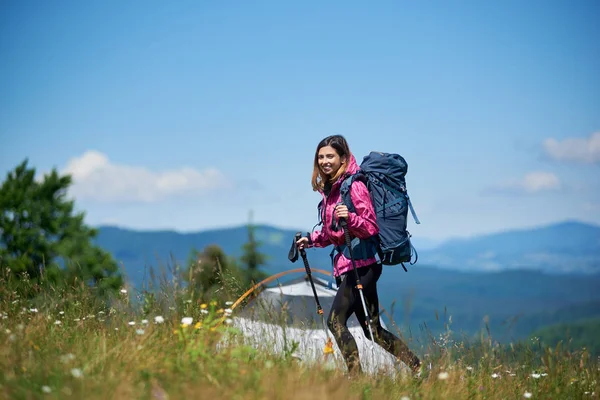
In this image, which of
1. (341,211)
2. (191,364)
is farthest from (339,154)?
(191,364)

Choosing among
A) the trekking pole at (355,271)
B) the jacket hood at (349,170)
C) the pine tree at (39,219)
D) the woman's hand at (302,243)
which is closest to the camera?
the trekking pole at (355,271)

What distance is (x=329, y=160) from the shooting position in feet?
18.4

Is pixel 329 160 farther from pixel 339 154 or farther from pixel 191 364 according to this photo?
pixel 191 364

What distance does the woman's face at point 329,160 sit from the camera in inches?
220

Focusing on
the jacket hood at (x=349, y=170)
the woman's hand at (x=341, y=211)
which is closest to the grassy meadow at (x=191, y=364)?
the woman's hand at (x=341, y=211)

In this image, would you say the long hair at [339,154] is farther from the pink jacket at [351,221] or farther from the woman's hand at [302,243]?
the woman's hand at [302,243]

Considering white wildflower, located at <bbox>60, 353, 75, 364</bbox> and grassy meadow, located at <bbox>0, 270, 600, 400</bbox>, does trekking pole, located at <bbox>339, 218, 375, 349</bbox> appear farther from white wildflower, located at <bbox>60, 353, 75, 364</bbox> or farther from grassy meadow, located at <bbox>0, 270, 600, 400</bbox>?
white wildflower, located at <bbox>60, 353, 75, 364</bbox>

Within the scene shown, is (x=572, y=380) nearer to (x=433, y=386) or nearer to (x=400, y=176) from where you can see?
(x=433, y=386)

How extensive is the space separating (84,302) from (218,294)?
4.58ft

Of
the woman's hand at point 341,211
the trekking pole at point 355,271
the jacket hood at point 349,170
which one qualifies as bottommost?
the trekking pole at point 355,271

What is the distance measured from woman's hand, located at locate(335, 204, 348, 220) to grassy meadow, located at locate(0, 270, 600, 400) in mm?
1294

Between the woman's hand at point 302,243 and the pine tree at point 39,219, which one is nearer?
the woman's hand at point 302,243

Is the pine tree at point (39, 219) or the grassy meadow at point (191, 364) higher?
the pine tree at point (39, 219)

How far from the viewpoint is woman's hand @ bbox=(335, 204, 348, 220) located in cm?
529
